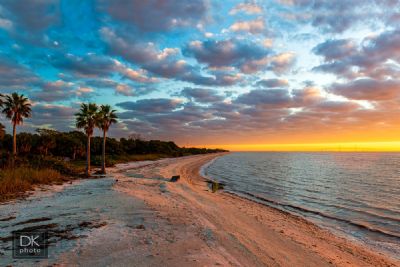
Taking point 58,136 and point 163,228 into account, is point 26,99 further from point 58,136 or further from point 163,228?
point 163,228

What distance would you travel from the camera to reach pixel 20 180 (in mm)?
22344

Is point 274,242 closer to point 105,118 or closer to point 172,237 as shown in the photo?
A: point 172,237

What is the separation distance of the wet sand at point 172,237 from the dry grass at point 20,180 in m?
3.25

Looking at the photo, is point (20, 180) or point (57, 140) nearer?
point (20, 180)

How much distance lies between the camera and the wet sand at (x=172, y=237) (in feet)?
29.7

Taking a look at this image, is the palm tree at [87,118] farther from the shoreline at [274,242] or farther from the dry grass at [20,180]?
the shoreline at [274,242]

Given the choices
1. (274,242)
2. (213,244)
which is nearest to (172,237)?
(213,244)

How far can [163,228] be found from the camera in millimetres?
12398

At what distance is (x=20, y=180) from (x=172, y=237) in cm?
1719

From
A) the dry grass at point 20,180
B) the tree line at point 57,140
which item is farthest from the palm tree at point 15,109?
the dry grass at point 20,180

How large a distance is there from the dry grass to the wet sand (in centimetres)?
325

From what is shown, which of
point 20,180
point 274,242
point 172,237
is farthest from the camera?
point 20,180

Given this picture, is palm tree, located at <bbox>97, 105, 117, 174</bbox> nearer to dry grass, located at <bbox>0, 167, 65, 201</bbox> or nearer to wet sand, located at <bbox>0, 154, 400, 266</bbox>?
dry grass, located at <bbox>0, 167, 65, 201</bbox>

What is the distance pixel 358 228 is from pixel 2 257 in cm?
1884
